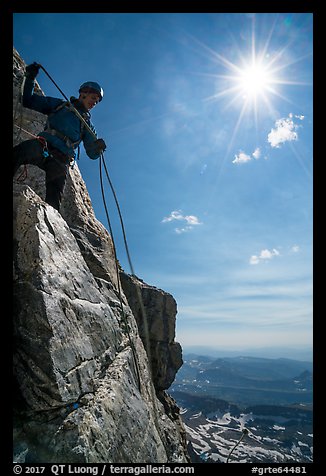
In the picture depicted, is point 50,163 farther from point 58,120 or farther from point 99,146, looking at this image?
point 99,146

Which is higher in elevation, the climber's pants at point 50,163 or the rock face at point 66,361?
the climber's pants at point 50,163

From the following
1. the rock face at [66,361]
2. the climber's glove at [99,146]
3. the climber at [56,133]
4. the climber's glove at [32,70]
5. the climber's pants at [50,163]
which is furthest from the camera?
the climber's glove at [99,146]

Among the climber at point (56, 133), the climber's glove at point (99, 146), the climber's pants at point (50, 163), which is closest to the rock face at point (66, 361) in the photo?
the climber's pants at point (50, 163)

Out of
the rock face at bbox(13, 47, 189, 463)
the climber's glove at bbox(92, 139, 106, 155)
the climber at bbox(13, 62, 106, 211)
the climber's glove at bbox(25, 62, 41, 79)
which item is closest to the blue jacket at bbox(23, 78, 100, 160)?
the climber at bbox(13, 62, 106, 211)

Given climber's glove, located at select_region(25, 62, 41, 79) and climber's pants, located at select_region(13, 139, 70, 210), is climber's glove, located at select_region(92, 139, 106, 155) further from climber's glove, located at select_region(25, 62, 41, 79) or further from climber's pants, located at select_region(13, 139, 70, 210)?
climber's glove, located at select_region(25, 62, 41, 79)

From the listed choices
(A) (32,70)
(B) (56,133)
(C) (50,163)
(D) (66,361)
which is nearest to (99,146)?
(B) (56,133)

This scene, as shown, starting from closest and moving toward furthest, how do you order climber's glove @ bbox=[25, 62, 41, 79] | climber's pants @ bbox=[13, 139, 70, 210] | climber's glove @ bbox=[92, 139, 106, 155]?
climber's pants @ bbox=[13, 139, 70, 210] < climber's glove @ bbox=[25, 62, 41, 79] < climber's glove @ bbox=[92, 139, 106, 155]

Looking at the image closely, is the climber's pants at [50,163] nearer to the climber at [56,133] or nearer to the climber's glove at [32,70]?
the climber at [56,133]

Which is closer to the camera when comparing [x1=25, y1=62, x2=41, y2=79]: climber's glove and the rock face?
the rock face

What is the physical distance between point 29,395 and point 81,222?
635cm
